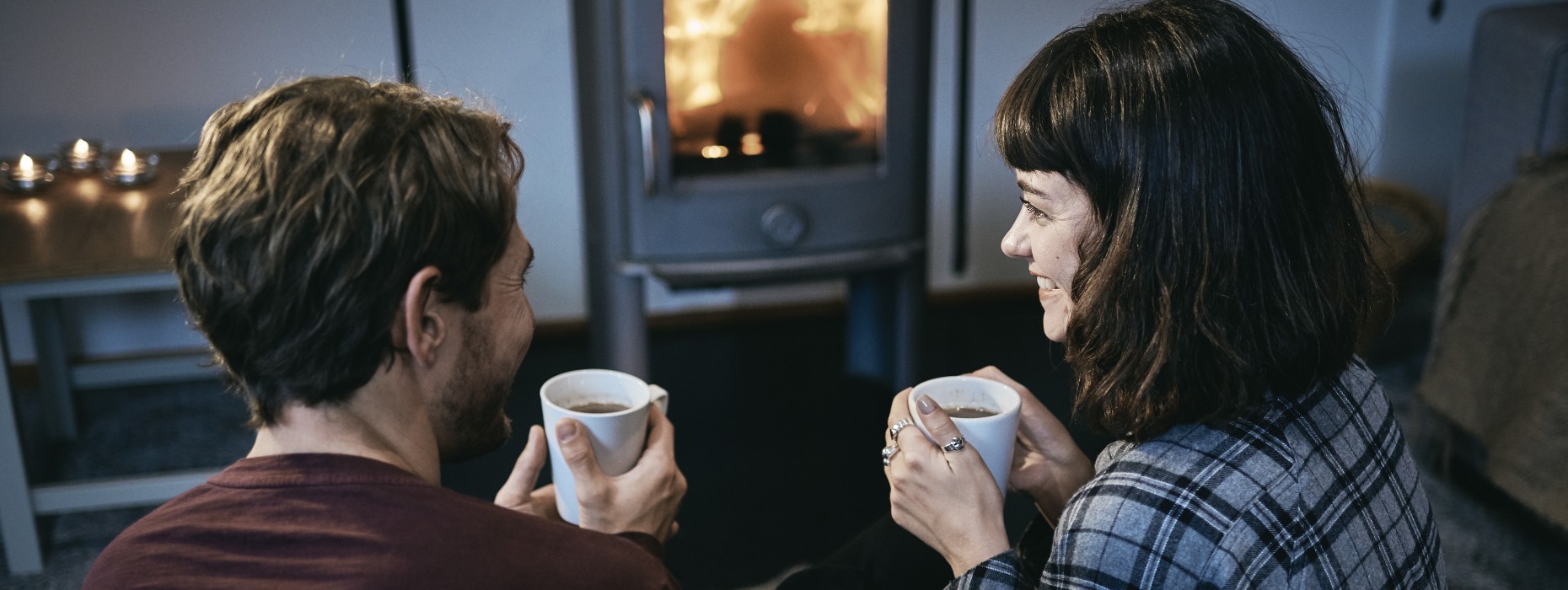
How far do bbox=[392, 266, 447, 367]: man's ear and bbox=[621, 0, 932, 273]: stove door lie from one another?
115 cm

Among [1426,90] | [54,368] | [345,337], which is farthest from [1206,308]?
[1426,90]

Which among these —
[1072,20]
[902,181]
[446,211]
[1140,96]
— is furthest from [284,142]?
Result: [1072,20]

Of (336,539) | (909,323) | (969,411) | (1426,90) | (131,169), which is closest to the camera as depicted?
(336,539)

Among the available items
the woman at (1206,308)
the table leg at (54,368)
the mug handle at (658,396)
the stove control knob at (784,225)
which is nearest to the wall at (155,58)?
the table leg at (54,368)

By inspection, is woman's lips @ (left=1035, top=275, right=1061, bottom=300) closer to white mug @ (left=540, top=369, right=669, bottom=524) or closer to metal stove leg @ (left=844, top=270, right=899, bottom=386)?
white mug @ (left=540, top=369, right=669, bottom=524)

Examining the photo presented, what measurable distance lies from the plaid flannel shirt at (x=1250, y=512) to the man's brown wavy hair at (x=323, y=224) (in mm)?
444

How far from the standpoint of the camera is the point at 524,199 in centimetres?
260

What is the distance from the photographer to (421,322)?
80 cm

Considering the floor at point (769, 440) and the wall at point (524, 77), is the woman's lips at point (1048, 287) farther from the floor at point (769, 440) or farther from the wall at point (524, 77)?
the wall at point (524, 77)

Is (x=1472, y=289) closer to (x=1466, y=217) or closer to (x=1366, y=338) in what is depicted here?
(x=1466, y=217)

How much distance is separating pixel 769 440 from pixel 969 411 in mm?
1211

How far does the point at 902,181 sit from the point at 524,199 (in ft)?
2.87

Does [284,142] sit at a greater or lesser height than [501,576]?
greater

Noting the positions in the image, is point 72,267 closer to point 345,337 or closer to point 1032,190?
point 345,337
